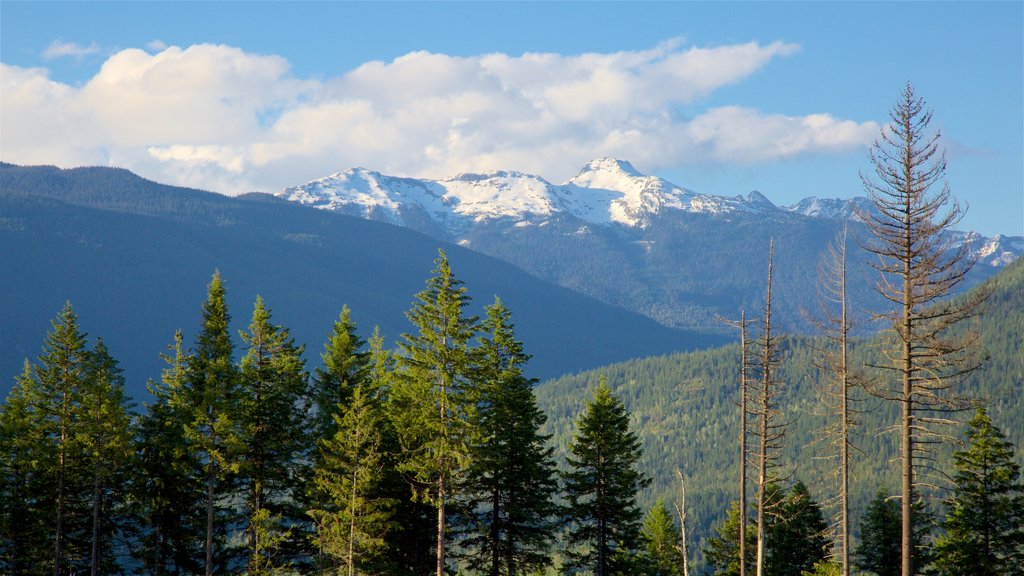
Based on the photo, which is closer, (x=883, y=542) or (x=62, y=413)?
(x=62, y=413)

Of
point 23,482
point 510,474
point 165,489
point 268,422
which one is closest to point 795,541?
point 510,474

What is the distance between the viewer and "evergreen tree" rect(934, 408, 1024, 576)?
161 ft

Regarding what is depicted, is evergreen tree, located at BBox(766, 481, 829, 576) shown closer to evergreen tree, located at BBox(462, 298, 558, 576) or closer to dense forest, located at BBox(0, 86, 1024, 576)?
dense forest, located at BBox(0, 86, 1024, 576)

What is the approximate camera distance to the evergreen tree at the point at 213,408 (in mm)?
41906

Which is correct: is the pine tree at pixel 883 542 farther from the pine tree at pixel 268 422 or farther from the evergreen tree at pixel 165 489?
the evergreen tree at pixel 165 489

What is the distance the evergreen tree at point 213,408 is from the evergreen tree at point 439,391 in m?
6.80

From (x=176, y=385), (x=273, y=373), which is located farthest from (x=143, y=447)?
(x=273, y=373)

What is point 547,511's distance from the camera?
45.6 m

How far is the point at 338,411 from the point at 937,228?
25832 mm

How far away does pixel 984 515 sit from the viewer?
49.3 metres

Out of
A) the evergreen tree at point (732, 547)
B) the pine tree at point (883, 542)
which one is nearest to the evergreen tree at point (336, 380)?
the evergreen tree at point (732, 547)

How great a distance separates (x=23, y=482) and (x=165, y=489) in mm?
6485

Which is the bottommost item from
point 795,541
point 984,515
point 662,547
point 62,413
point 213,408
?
point 662,547

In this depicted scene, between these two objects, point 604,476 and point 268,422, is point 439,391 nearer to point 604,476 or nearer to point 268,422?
point 268,422
